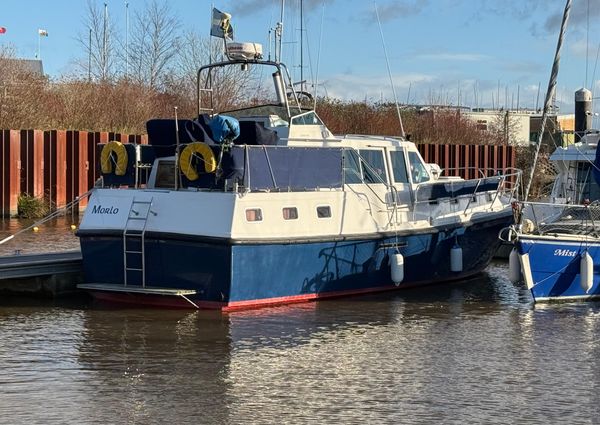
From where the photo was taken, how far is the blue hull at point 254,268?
46.0 ft

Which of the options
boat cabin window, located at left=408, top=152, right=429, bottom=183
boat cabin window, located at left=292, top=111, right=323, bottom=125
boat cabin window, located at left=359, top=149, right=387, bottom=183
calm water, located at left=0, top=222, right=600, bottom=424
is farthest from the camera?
boat cabin window, located at left=408, top=152, right=429, bottom=183

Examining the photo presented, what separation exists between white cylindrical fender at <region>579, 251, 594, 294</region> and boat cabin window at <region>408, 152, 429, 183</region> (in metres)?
3.33

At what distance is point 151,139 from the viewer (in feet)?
52.0

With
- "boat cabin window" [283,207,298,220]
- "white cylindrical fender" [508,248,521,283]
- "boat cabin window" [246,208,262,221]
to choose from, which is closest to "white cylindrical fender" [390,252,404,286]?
"white cylindrical fender" [508,248,521,283]

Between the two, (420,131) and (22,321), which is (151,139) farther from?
(420,131)

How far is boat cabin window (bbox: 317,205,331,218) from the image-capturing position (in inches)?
595

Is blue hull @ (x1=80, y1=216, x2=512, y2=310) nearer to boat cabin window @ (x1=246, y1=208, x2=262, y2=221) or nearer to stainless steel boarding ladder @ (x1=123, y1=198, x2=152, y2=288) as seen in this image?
stainless steel boarding ladder @ (x1=123, y1=198, x2=152, y2=288)

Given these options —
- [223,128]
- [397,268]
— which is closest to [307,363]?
[223,128]

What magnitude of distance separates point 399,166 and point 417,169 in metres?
0.55

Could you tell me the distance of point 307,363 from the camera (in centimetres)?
1131

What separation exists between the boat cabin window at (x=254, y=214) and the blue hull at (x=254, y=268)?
16.3 inches

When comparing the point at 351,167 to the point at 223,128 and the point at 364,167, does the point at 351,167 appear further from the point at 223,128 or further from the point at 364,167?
the point at 223,128

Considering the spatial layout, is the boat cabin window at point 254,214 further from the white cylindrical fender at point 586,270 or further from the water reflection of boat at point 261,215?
the white cylindrical fender at point 586,270

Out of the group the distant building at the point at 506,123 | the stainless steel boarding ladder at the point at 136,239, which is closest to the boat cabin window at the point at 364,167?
the stainless steel boarding ladder at the point at 136,239
